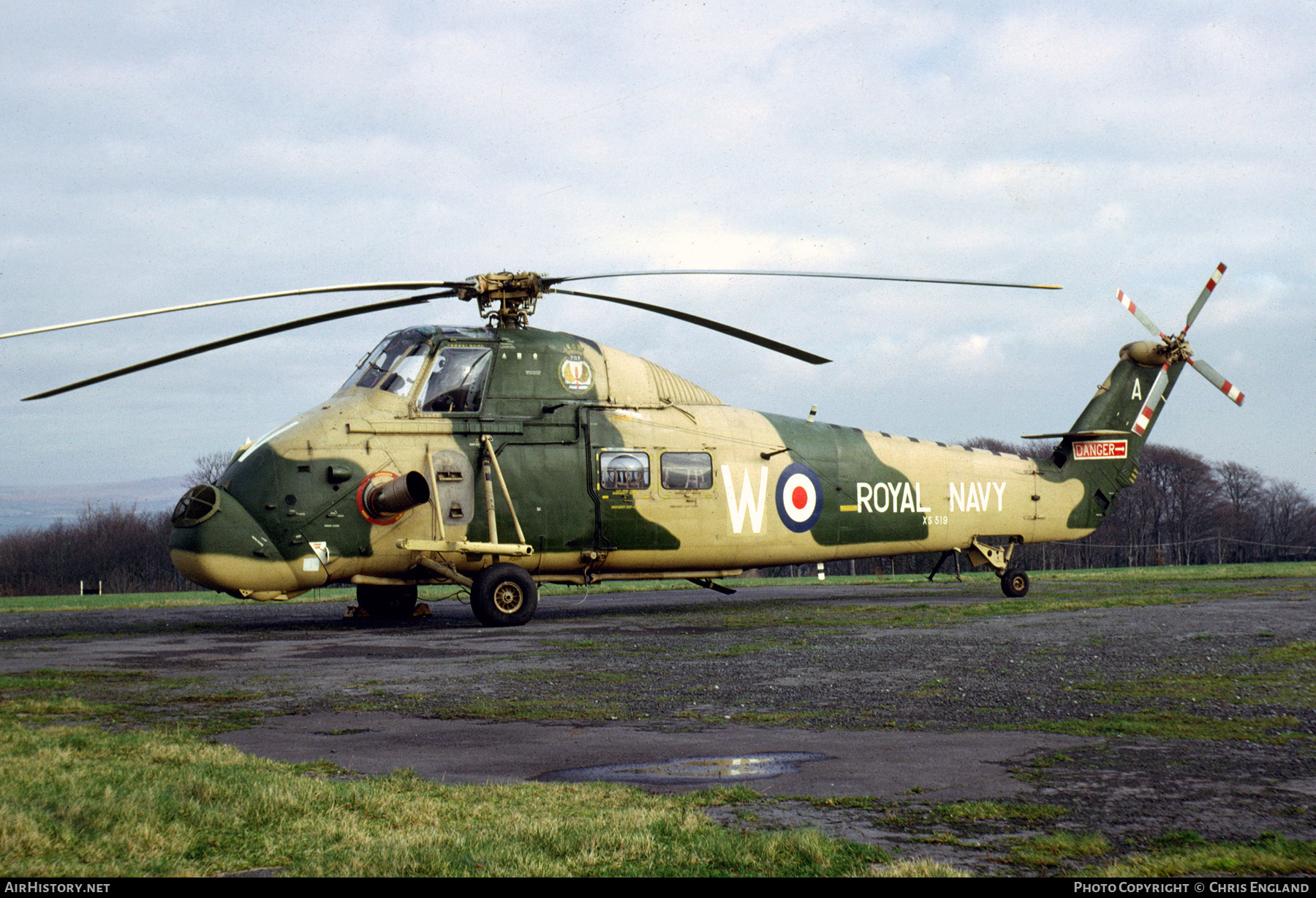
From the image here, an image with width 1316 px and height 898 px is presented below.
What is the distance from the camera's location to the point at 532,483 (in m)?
18.6

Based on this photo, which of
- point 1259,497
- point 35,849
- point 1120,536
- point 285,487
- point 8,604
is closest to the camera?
point 35,849

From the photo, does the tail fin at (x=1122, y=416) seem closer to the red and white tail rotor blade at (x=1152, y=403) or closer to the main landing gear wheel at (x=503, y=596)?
the red and white tail rotor blade at (x=1152, y=403)

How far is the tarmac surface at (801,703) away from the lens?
5688 millimetres

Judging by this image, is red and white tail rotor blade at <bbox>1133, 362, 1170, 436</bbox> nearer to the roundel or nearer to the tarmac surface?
the tarmac surface

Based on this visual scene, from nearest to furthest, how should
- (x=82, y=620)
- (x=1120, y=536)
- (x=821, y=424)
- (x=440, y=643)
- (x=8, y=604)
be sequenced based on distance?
(x=440, y=643)
(x=82, y=620)
(x=821, y=424)
(x=8, y=604)
(x=1120, y=536)

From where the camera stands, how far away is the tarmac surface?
18.7ft

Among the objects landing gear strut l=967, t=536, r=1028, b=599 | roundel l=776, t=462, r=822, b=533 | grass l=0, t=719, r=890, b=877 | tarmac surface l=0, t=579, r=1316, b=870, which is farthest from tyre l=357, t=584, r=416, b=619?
grass l=0, t=719, r=890, b=877

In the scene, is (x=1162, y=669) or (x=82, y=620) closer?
(x=1162, y=669)

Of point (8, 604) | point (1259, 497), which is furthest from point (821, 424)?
point (1259, 497)

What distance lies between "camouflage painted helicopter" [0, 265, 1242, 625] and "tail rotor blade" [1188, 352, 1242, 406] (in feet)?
20.5

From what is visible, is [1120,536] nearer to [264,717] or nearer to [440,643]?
[440,643]

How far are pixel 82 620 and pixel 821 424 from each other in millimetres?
15895

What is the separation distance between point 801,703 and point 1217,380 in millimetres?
20659

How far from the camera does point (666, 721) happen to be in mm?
8266
